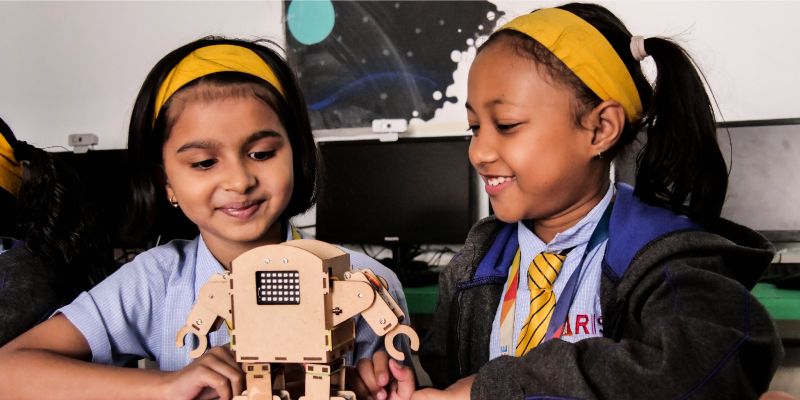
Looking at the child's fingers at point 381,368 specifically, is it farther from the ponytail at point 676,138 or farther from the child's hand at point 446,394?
the ponytail at point 676,138

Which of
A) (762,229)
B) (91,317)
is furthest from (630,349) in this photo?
(762,229)

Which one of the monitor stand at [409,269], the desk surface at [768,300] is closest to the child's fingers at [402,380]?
the desk surface at [768,300]

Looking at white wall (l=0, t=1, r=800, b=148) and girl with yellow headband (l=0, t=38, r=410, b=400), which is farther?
white wall (l=0, t=1, r=800, b=148)

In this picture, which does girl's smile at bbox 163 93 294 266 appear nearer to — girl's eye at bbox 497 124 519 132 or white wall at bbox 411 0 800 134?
girl's eye at bbox 497 124 519 132

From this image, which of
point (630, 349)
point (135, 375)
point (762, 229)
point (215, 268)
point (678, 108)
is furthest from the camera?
point (762, 229)

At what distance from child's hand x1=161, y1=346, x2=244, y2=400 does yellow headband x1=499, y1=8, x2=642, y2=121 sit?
0.58 meters

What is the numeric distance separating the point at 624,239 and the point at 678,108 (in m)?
0.20

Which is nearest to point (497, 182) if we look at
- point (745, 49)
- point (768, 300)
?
point (768, 300)

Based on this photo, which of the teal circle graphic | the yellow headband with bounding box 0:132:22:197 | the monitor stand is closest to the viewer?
the yellow headband with bounding box 0:132:22:197

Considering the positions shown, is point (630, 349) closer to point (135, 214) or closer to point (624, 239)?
point (624, 239)

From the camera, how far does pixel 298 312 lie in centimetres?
77

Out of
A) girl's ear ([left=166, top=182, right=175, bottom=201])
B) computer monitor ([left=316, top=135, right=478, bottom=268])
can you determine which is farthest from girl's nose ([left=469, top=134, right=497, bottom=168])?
computer monitor ([left=316, top=135, right=478, bottom=268])

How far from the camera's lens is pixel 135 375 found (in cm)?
86

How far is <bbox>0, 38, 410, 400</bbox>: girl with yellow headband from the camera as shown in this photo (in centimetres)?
97
